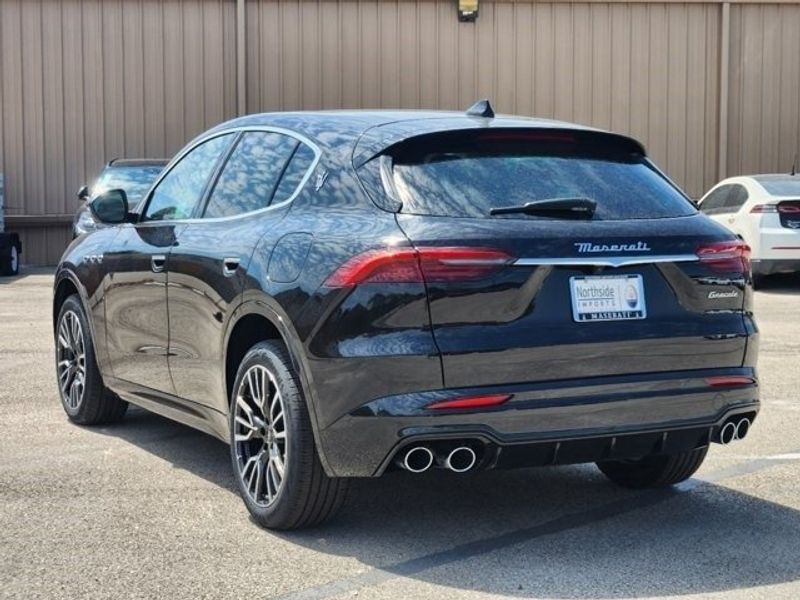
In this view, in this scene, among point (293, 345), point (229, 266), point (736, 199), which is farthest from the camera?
point (736, 199)

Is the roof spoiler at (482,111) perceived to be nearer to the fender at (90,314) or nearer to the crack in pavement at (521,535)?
the crack in pavement at (521,535)

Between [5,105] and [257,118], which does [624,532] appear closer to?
[257,118]

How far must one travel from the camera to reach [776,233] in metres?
16.3

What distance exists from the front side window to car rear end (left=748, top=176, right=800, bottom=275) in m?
11.0

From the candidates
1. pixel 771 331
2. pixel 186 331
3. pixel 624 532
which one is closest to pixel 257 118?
pixel 186 331

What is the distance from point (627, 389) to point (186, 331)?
213cm

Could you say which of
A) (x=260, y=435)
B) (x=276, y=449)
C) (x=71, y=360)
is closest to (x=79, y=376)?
(x=71, y=360)

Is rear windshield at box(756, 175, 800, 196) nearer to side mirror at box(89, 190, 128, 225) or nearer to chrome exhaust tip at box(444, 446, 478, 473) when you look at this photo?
side mirror at box(89, 190, 128, 225)

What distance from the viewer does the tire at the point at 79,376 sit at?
720 centimetres

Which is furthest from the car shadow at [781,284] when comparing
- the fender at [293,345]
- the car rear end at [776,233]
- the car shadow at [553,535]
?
the fender at [293,345]

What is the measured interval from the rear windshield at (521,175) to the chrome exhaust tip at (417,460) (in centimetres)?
85

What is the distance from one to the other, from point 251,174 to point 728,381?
224 cm

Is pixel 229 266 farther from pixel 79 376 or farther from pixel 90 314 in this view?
pixel 79 376

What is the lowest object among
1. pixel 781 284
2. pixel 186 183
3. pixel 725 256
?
pixel 781 284
